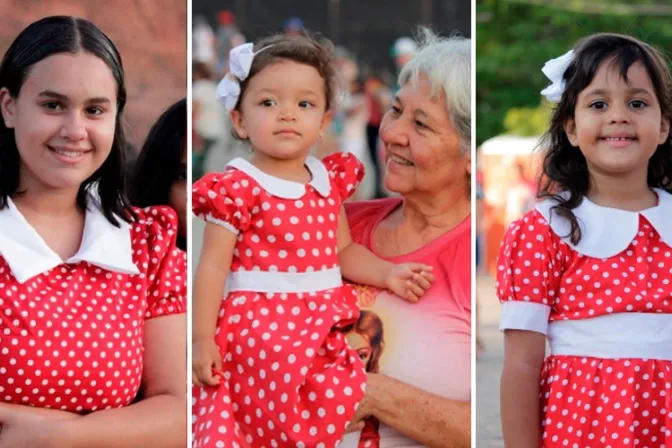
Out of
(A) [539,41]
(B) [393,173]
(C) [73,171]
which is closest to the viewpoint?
(C) [73,171]

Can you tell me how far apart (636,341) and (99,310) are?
114cm

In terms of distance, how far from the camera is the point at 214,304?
8.95ft

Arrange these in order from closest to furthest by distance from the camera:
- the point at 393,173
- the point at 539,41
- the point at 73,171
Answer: the point at 73,171 < the point at 393,173 < the point at 539,41

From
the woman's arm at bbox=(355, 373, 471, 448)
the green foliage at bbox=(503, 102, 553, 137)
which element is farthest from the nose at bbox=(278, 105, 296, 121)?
the green foliage at bbox=(503, 102, 553, 137)

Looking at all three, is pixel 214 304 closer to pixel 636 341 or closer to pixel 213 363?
pixel 213 363

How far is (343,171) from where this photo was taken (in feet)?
9.32

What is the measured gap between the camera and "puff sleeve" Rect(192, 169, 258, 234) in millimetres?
2693

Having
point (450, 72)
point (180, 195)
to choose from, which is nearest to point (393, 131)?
point (450, 72)

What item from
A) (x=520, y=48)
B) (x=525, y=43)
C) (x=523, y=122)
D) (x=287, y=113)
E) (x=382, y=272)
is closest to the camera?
(x=287, y=113)

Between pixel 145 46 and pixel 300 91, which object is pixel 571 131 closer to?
pixel 300 91

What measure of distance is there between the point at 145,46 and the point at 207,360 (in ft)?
2.36

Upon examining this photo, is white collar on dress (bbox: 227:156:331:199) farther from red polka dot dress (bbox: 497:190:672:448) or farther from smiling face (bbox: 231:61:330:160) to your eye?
red polka dot dress (bbox: 497:190:672:448)

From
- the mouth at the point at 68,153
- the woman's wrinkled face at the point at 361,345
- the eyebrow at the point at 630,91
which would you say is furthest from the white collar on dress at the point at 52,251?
the eyebrow at the point at 630,91

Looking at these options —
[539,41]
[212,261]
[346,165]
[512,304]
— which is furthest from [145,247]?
[539,41]
